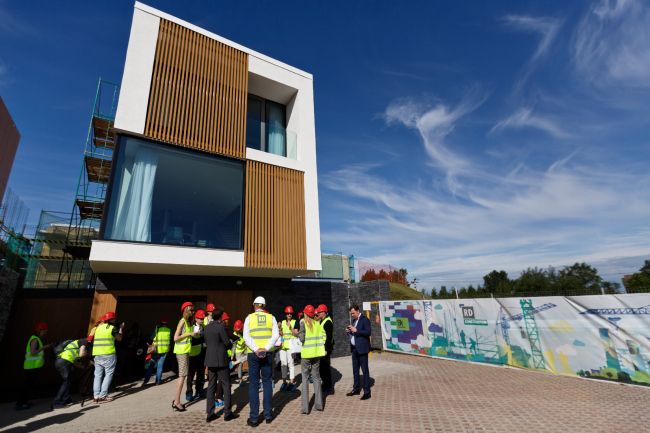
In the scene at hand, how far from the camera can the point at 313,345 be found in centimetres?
539

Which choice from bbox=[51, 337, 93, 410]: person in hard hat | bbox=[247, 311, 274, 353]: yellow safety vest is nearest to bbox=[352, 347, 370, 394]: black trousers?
bbox=[247, 311, 274, 353]: yellow safety vest

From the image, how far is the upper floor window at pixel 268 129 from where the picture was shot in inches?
409

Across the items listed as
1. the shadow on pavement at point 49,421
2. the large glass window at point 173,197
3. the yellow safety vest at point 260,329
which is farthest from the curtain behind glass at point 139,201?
the yellow safety vest at point 260,329

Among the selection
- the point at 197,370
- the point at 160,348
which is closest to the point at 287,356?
the point at 197,370

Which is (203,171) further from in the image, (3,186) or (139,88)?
(3,186)

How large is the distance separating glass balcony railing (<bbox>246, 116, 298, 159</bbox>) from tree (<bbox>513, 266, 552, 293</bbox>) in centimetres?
4277

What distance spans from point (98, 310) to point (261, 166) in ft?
19.9

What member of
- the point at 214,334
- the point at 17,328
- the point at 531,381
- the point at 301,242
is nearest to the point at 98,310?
the point at 17,328

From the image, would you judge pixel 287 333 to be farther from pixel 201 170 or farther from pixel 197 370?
pixel 201 170

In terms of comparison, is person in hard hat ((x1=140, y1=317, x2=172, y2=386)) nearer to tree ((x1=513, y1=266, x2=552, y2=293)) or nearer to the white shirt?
the white shirt

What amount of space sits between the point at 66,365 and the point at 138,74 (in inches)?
288

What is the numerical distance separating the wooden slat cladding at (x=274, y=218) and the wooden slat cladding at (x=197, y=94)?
1090mm

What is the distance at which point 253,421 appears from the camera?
15.2 feet

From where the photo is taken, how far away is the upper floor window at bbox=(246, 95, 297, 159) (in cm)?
1038
